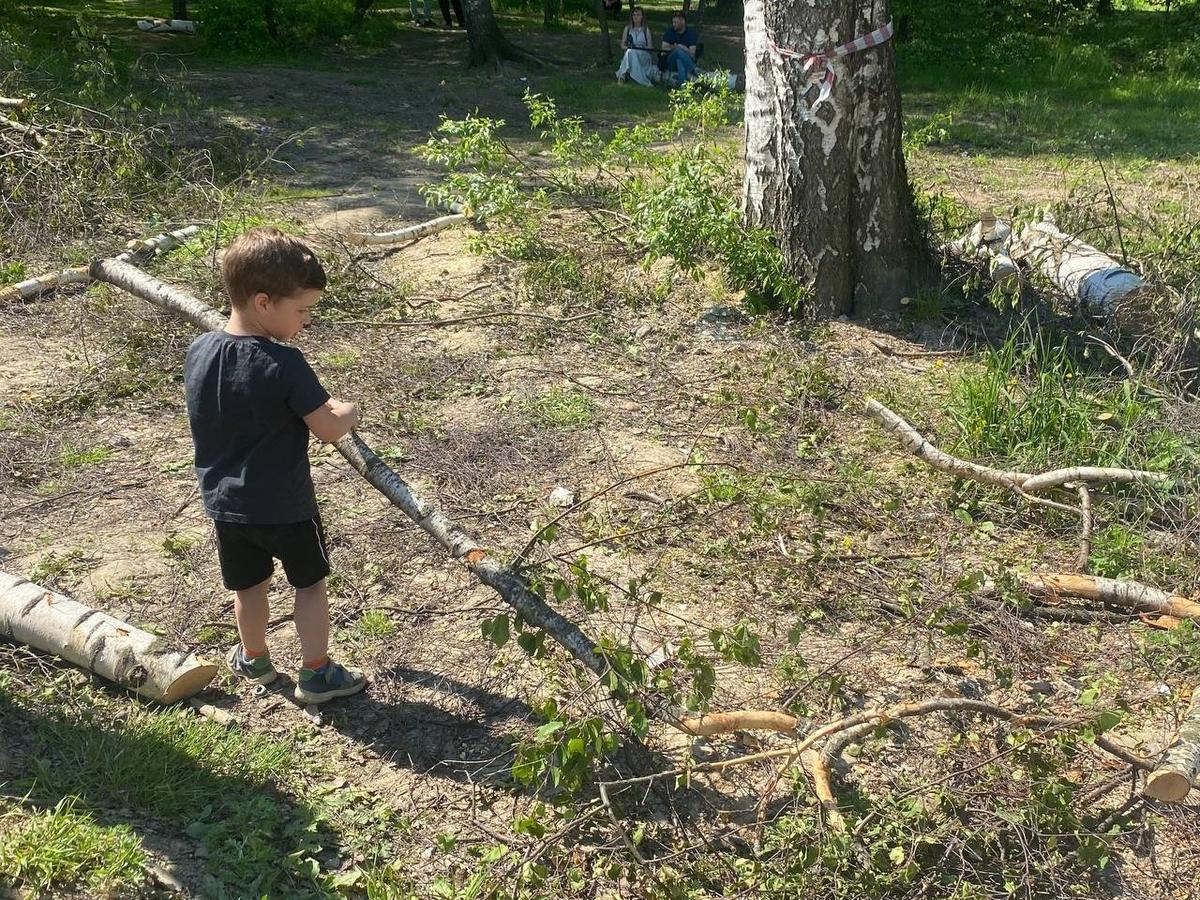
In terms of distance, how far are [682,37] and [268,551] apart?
532 inches

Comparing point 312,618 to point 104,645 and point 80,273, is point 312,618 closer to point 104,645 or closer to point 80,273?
point 104,645

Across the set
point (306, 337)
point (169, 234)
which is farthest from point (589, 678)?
point (169, 234)

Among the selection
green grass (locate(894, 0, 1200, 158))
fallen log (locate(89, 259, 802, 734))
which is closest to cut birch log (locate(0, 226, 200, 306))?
fallen log (locate(89, 259, 802, 734))

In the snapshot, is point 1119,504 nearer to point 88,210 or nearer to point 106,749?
point 106,749

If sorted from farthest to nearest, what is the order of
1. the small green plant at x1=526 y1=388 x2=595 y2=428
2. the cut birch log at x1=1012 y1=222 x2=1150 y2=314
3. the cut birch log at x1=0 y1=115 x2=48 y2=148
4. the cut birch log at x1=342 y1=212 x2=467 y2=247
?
1. the cut birch log at x1=0 y1=115 x2=48 y2=148
2. the cut birch log at x1=342 y1=212 x2=467 y2=247
3. the cut birch log at x1=1012 y1=222 x2=1150 y2=314
4. the small green plant at x1=526 y1=388 x2=595 y2=428

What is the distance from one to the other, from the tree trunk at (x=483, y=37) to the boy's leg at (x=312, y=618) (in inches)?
526

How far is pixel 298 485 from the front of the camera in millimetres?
3252

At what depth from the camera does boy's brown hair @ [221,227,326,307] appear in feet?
10.2

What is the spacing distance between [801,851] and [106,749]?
80.5 inches

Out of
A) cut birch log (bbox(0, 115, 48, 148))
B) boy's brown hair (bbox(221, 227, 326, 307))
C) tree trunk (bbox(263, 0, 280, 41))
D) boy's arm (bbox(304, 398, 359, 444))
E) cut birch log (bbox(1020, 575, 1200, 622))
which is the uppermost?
tree trunk (bbox(263, 0, 280, 41))

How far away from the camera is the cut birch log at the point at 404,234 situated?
25.0ft

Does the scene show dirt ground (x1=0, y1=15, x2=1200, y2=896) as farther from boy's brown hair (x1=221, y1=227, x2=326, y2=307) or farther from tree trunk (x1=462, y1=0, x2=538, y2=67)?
tree trunk (x1=462, y1=0, x2=538, y2=67)

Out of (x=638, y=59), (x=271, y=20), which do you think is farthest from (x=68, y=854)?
(x=271, y=20)

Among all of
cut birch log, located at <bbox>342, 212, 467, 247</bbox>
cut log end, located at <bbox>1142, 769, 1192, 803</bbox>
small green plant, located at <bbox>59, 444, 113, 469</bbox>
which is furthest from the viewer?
cut birch log, located at <bbox>342, 212, 467, 247</bbox>
